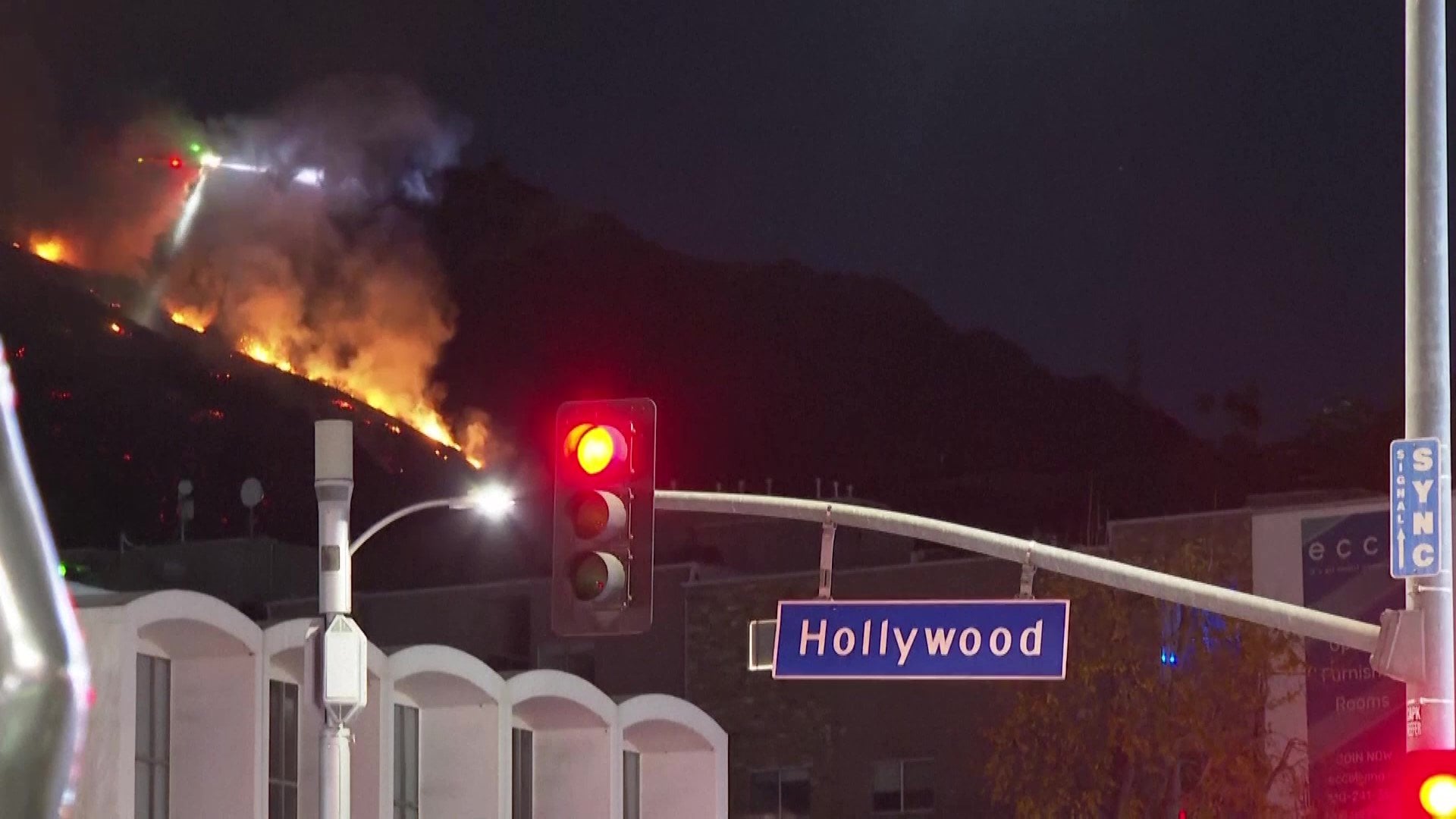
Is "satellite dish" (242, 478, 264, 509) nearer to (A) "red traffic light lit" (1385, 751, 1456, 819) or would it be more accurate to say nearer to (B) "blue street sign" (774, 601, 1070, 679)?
(B) "blue street sign" (774, 601, 1070, 679)

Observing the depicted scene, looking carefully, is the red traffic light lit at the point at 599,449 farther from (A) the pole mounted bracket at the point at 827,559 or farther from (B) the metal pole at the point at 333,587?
(B) the metal pole at the point at 333,587

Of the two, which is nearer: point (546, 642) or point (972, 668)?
point (972, 668)

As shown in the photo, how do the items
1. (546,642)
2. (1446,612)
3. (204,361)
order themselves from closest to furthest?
(1446,612) < (546,642) < (204,361)

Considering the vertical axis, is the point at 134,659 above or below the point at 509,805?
above

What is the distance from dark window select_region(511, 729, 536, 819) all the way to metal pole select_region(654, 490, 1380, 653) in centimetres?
2699

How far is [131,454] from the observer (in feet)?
549

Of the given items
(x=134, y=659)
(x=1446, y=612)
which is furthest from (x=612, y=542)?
(x=134, y=659)

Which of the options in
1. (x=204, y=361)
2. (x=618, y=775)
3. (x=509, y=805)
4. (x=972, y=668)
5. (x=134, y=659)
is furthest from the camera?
(x=204, y=361)

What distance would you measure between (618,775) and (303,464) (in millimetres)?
141167

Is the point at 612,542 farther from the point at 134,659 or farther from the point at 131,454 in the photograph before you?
the point at 131,454

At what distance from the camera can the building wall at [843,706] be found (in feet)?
168

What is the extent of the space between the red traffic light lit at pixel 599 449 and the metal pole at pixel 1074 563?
854 millimetres

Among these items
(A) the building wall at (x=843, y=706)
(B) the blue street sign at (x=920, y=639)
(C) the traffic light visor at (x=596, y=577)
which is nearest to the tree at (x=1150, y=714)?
(A) the building wall at (x=843, y=706)

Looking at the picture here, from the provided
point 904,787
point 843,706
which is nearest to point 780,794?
point 843,706
